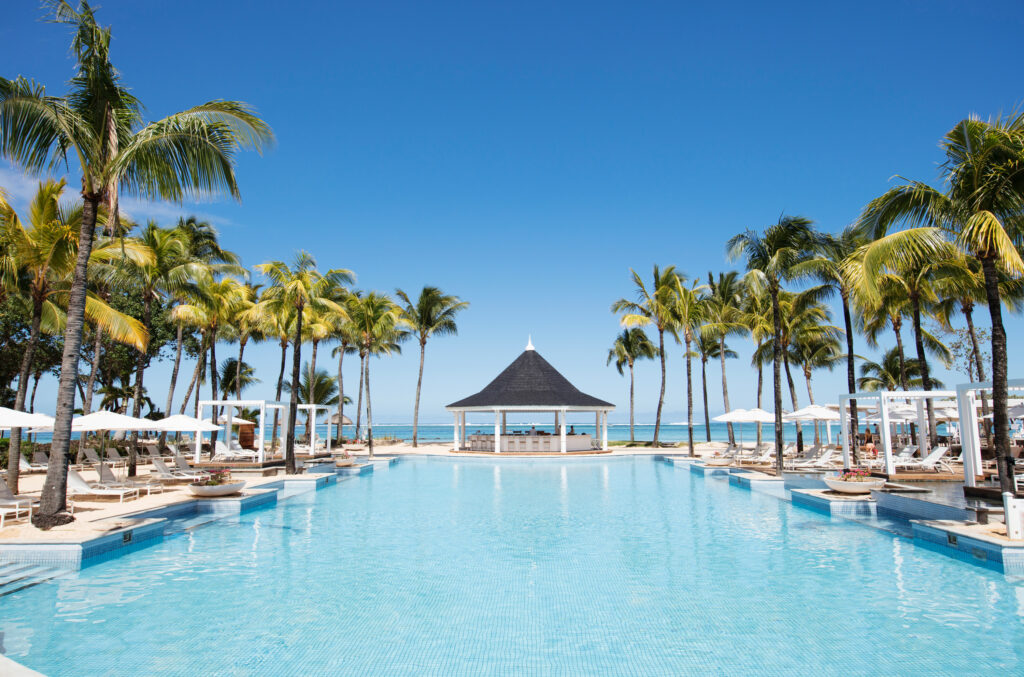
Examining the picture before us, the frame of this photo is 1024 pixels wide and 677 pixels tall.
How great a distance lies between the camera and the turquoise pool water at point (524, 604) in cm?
499

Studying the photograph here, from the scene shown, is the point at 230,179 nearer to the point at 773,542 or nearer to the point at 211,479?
the point at 211,479

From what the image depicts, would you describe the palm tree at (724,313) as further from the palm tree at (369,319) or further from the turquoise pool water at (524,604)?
the turquoise pool water at (524,604)

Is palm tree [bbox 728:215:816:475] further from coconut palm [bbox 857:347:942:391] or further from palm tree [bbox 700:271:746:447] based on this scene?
coconut palm [bbox 857:347:942:391]

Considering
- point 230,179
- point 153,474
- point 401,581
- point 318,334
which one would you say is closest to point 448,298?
point 318,334

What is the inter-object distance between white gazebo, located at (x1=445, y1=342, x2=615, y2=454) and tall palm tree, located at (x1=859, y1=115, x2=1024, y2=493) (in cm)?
1860

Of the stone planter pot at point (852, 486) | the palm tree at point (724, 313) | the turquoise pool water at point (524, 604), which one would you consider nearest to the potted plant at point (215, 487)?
the turquoise pool water at point (524, 604)

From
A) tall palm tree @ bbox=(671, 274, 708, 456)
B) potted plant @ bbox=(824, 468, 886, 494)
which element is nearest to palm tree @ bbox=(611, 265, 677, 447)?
tall palm tree @ bbox=(671, 274, 708, 456)

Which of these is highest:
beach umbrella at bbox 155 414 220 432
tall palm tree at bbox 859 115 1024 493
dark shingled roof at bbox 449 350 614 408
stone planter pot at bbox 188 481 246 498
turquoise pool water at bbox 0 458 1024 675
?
tall palm tree at bbox 859 115 1024 493

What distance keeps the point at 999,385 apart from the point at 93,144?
47.4ft

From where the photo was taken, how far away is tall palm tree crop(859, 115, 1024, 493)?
8875 millimetres

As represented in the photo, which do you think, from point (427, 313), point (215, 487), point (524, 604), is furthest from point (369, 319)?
point (524, 604)

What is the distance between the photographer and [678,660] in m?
4.99

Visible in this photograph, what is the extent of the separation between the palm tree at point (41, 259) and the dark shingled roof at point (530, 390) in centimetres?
1853

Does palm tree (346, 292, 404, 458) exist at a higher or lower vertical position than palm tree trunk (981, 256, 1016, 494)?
higher
